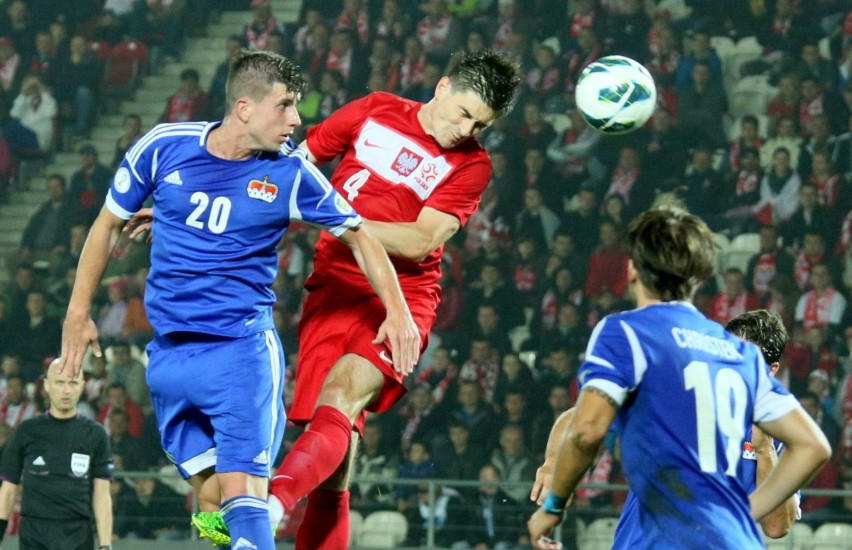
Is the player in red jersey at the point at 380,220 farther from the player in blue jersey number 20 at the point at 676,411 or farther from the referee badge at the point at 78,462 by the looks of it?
the referee badge at the point at 78,462

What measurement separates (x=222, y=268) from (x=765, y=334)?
1.87m

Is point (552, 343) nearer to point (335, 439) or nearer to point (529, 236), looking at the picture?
point (529, 236)

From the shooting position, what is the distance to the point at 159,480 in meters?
10.6

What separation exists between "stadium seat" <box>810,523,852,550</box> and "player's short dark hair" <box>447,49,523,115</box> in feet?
17.2

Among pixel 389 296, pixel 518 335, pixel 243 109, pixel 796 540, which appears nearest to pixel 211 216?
pixel 243 109

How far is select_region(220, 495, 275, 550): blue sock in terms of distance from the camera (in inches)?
169

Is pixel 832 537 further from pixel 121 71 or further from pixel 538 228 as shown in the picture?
pixel 121 71

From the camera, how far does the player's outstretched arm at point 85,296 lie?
454cm


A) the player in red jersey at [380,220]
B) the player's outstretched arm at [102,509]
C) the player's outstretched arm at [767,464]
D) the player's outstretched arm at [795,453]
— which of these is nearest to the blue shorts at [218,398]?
the player in red jersey at [380,220]

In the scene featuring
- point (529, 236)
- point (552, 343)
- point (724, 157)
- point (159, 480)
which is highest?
point (724, 157)

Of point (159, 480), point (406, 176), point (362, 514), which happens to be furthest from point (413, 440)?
point (406, 176)

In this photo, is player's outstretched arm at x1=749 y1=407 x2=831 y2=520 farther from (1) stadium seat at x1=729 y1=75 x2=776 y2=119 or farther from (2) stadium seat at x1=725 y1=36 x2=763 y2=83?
(2) stadium seat at x1=725 y1=36 x2=763 y2=83

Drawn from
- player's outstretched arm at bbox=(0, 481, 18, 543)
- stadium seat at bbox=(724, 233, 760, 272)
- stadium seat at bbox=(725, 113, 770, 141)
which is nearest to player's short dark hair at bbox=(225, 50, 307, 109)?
player's outstretched arm at bbox=(0, 481, 18, 543)

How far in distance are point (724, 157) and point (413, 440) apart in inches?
157
